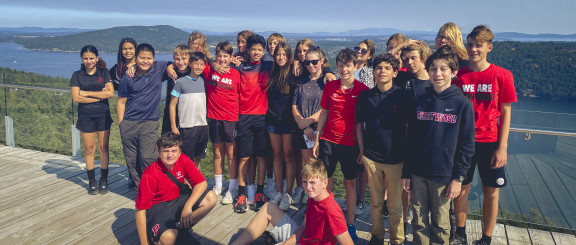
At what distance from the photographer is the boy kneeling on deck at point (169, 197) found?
300 cm

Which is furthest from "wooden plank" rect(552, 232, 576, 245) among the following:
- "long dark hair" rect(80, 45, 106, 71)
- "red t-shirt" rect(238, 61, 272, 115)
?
"long dark hair" rect(80, 45, 106, 71)

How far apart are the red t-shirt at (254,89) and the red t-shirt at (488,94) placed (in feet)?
6.23

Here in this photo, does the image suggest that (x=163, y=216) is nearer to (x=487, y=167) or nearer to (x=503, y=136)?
(x=487, y=167)

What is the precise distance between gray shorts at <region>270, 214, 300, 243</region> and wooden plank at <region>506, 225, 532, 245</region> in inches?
78.4

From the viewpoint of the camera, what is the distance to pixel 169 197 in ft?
10.6

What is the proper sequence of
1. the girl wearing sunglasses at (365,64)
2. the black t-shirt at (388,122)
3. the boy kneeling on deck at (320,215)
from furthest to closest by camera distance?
the girl wearing sunglasses at (365,64)
the black t-shirt at (388,122)
the boy kneeling on deck at (320,215)

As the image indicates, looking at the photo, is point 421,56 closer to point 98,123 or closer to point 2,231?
point 98,123

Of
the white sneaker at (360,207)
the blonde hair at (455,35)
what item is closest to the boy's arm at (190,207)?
the white sneaker at (360,207)

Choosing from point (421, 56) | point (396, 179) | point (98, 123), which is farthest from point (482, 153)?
point (98, 123)

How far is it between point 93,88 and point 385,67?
127 inches

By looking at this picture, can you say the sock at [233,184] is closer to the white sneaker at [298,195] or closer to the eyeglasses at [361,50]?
the white sneaker at [298,195]

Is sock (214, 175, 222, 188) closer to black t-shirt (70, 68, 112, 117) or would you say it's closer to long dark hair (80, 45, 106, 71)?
black t-shirt (70, 68, 112, 117)

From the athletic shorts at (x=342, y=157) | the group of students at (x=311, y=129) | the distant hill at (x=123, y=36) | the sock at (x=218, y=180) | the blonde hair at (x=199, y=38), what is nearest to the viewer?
the group of students at (x=311, y=129)

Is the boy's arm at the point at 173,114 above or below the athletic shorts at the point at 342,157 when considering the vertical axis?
above
